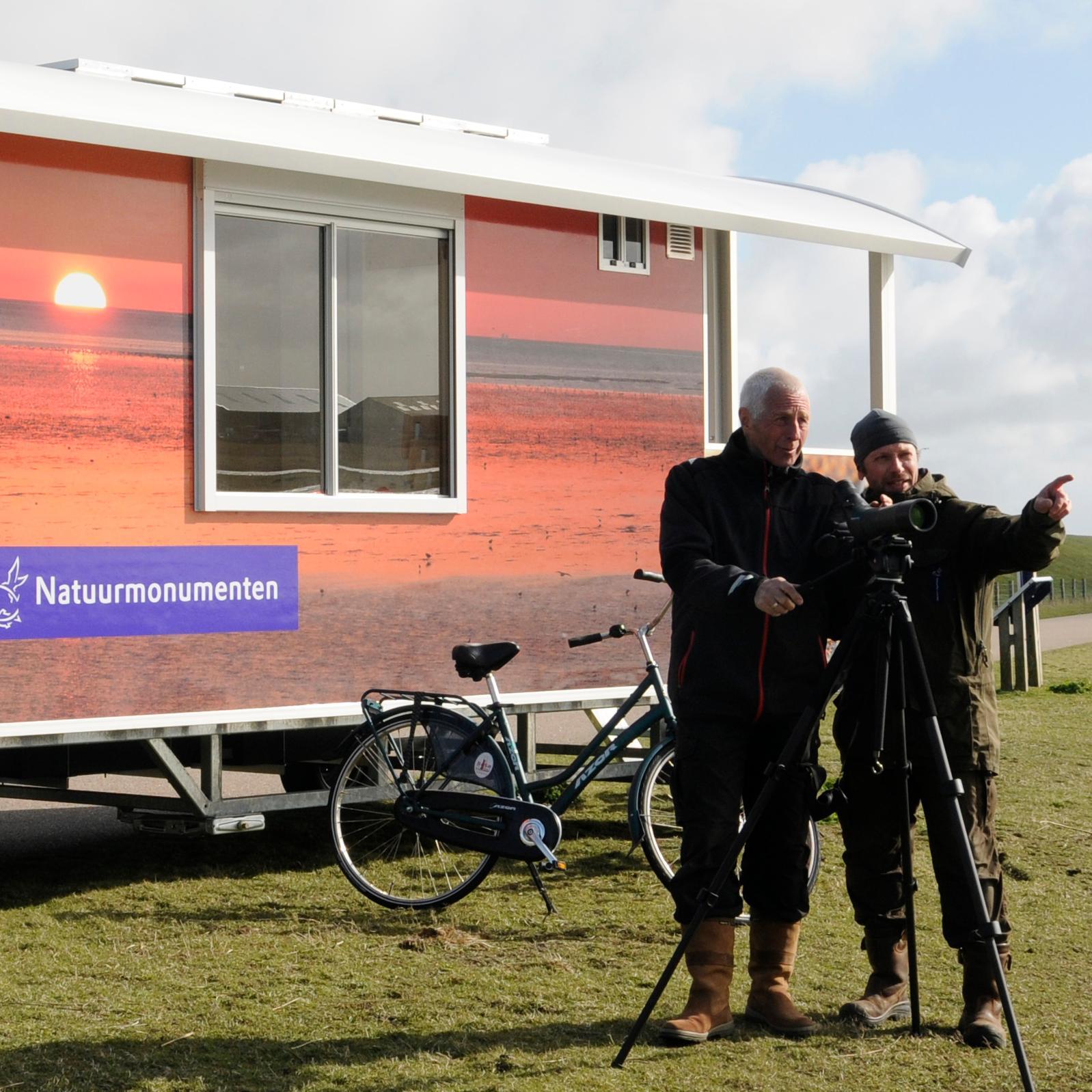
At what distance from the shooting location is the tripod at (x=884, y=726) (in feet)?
12.0

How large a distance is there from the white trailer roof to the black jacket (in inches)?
100

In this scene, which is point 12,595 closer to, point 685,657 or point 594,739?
point 594,739

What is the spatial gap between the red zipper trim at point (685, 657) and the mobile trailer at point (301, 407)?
231cm

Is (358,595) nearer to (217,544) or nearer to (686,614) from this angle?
(217,544)

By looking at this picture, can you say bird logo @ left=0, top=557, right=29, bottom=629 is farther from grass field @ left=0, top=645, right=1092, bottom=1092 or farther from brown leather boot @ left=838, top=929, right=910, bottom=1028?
brown leather boot @ left=838, top=929, right=910, bottom=1028

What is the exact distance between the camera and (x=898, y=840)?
416 centimetres

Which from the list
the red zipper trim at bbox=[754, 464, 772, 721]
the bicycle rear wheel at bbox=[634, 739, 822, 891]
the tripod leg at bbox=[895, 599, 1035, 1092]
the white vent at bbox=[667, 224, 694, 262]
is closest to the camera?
the tripod leg at bbox=[895, 599, 1035, 1092]

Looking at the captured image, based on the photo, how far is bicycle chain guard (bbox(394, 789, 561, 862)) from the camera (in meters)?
5.46

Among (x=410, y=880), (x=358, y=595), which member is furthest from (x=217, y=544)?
Result: (x=410, y=880)

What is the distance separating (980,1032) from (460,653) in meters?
2.46

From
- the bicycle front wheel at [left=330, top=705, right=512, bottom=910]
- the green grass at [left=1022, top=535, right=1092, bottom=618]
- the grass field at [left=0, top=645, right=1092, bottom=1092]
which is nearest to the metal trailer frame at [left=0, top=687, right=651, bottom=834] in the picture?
the bicycle front wheel at [left=330, top=705, right=512, bottom=910]

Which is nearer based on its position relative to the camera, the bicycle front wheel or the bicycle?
the bicycle

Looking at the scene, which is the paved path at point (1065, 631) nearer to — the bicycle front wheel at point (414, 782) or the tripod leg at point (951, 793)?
the bicycle front wheel at point (414, 782)

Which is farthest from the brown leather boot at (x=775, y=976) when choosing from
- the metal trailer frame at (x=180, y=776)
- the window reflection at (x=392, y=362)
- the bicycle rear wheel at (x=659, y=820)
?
the window reflection at (x=392, y=362)
